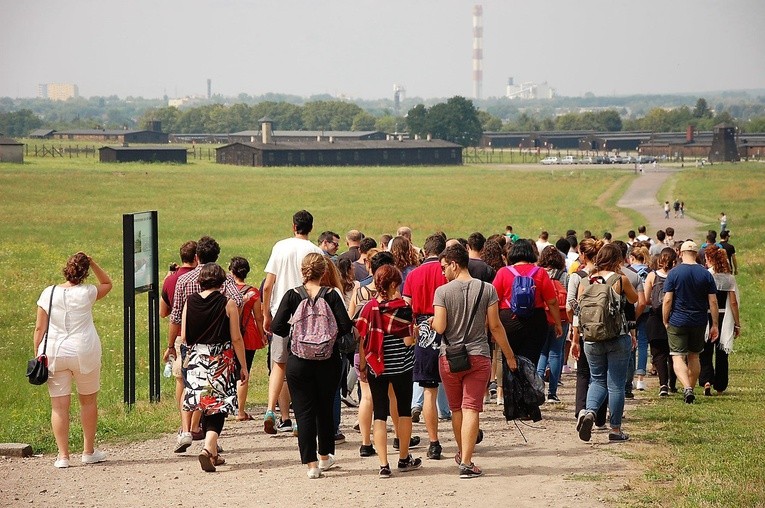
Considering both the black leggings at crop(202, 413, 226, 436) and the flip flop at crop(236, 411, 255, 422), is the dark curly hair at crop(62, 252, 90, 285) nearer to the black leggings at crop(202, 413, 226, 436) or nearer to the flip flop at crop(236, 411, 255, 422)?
the black leggings at crop(202, 413, 226, 436)

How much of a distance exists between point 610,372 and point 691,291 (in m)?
2.44

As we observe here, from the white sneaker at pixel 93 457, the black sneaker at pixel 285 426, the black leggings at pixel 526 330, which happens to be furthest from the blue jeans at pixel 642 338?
the white sneaker at pixel 93 457

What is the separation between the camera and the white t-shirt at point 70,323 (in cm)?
926

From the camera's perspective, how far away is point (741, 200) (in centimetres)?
7006

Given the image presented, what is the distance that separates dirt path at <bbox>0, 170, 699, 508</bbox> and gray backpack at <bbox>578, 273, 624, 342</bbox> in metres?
1.04

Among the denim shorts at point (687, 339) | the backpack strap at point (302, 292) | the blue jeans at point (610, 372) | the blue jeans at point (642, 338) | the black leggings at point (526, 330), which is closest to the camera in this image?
the backpack strap at point (302, 292)

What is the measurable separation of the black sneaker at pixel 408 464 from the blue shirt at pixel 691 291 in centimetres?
433

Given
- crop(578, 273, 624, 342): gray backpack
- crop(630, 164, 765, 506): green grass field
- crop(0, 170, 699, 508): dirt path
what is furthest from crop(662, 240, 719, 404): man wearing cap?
crop(578, 273, 624, 342): gray backpack

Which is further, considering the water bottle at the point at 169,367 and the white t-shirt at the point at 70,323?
the water bottle at the point at 169,367

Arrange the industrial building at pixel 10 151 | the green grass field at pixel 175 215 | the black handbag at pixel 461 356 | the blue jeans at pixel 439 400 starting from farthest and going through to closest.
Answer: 1. the industrial building at pixel 10 151
2. the green grass field at pixel 175 215
3. the blue jeans at pixel 439 400
4. the black handbag at pixel 461 356

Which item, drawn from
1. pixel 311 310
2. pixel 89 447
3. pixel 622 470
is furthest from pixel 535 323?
pixel 89 447

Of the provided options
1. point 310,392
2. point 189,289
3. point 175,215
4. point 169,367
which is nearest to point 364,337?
point 310,392

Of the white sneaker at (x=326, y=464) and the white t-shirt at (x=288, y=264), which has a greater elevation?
the white t-shirt at (x=288, y=264)

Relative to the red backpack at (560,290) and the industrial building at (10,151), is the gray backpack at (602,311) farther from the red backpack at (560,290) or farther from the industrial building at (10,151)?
the industrial building at (10,151)
